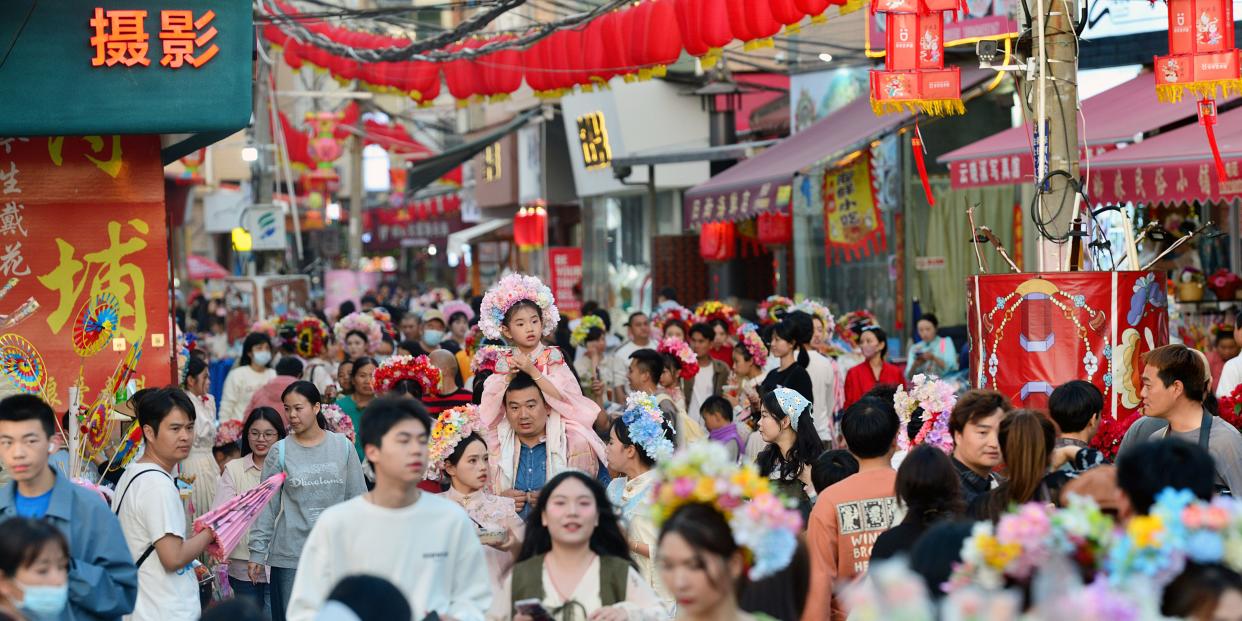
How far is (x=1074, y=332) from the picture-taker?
31.5 ft

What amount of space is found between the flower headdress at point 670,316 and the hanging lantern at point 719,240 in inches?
300

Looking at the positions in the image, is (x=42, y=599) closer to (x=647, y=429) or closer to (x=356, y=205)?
(x=647, y=429)

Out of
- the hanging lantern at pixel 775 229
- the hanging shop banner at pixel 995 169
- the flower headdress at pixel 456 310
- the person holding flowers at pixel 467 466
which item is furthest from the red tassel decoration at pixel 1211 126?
the hanging lantern at pixel 775 229

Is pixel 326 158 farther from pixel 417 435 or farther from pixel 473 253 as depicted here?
pixel 417 435

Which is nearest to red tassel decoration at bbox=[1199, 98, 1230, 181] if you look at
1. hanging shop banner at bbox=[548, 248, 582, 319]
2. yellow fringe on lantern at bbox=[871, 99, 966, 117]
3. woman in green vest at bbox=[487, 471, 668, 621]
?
yellow fringe on lantern at bbox=[871, 99, 966, 117]

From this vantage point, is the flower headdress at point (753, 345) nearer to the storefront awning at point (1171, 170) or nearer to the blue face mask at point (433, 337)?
the storefront awning at point (1171, 170)

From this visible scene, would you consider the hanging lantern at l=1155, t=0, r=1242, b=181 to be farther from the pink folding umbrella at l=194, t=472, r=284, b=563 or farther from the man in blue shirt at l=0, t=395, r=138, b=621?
the man in blue shirt at l=0, t=395, r=138, b=621

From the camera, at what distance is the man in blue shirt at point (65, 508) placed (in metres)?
5.95

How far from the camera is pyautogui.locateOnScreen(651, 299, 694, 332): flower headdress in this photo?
50.2ft

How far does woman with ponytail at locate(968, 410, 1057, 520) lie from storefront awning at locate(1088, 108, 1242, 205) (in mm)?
7055

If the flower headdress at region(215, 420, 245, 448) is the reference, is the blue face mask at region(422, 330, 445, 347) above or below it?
above

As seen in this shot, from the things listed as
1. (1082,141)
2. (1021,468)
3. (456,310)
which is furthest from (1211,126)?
(456,310)

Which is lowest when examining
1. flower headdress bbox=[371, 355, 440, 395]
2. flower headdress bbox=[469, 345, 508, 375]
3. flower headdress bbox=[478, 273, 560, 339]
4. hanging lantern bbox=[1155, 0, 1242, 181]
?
flower headdress bbox=[371, 355, 440, 395]

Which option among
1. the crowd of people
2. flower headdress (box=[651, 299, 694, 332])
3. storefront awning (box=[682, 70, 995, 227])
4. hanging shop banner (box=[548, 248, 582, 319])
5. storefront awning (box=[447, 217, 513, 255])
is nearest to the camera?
the crowd of people
